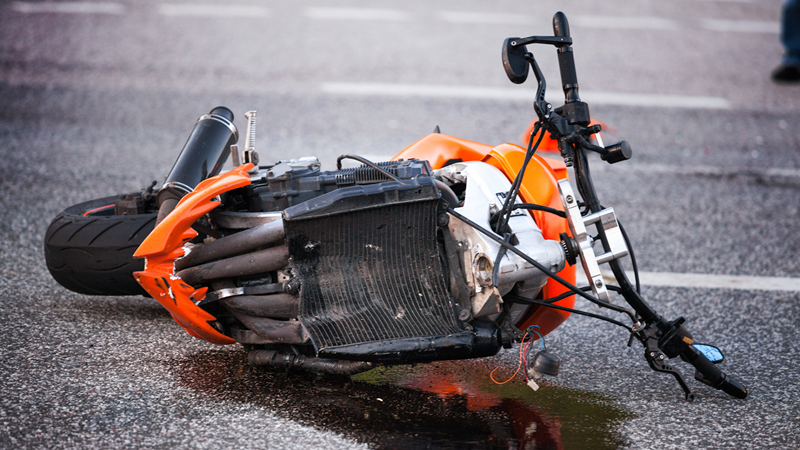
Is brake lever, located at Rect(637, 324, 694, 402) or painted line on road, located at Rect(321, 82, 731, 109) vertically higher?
painted line on road, located at Rect(321, 82, 731, 109)

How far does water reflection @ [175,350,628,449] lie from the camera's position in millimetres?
2461

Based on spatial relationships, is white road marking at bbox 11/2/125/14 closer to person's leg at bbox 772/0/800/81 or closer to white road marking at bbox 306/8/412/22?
white road marking at bbox 306/8/412/22

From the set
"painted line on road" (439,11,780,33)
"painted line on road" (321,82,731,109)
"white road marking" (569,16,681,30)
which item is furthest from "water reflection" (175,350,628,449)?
"white road marking" (569,16,681,30)

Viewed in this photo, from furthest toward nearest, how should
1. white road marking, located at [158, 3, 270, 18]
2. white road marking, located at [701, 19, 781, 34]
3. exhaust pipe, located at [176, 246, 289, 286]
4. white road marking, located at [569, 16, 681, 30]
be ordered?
white road marking, located at [701, 19, 781, 34]
white road marking, located at [569, 16, 681, 30]
white road marking, located at [158, 3, 270, 18]
exhaust pipe, located at [176, 246, 289, 286]

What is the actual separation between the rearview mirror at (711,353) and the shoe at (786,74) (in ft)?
19.6

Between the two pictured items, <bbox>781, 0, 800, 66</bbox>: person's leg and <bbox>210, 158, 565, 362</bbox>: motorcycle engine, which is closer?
<bbox>210, 158, 565, 362</bbox>: motorcycle engine

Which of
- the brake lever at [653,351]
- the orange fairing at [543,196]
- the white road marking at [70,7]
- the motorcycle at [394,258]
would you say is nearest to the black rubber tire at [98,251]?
the motorcycle at [394,258]

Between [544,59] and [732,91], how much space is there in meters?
1.90

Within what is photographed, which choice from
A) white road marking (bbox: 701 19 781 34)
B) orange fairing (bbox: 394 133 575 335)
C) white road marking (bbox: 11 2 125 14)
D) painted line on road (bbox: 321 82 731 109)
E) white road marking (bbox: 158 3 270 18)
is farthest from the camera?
white road marking (bbox: 701 19 781 34)

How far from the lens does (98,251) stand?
3.13m

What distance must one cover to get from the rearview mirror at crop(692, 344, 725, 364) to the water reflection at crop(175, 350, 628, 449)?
1.44ft

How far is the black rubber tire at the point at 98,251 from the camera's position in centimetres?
312

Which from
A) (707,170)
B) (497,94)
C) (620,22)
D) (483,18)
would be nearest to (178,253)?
(707,170)

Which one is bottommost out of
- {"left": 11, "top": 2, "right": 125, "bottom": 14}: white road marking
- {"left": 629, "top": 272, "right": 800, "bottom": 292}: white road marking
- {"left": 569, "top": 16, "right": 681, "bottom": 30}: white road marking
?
{"left": 629, "top": 272, "right": 800, "bottom": 292}: white road marking
